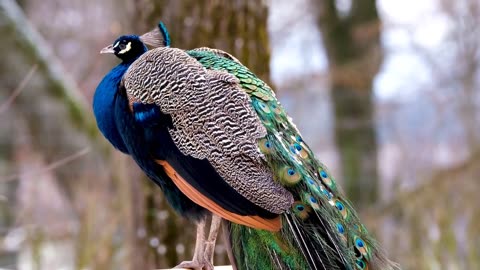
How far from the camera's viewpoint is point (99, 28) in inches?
391

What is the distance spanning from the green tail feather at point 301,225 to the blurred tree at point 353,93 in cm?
534

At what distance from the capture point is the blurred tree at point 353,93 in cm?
753

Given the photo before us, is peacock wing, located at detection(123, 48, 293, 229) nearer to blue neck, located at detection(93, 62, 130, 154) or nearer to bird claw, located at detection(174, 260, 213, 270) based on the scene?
blue neck, located at detection(93, 62, 130, 154)

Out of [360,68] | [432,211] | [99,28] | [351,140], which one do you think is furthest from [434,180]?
[99,28]

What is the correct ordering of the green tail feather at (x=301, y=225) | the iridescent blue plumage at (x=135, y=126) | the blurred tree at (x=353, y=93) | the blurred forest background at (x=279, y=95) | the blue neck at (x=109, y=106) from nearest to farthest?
the green tail feather at (x=301, y=225) < the iridescent blue plumage at (x=135, y=126) < the blue neck at (x=109, y=106) < the blurred forest background at (x=279, y=95) < the blurred tree at (x=353, y=93)

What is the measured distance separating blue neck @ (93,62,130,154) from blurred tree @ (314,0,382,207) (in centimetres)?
527

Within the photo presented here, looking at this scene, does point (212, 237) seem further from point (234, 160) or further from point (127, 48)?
point (127, 48)

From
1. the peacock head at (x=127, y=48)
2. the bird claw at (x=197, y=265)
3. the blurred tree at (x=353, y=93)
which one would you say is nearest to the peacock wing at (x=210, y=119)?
the peacock head at (x=127, y=48)

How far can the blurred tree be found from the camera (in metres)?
7.53

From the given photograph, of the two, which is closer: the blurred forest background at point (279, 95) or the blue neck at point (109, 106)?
the blue neck at point (109, 106)

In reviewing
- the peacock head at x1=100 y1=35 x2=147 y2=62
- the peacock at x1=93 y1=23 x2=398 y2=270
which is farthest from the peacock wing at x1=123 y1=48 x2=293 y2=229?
the peacock head at x1=100 y1=35 x2=147 y2=62

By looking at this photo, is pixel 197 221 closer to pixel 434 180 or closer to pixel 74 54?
pixel 434 180

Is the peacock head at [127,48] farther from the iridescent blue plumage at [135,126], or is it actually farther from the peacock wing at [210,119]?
the peacock wing at [210,119]

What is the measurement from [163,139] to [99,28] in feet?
26.9
